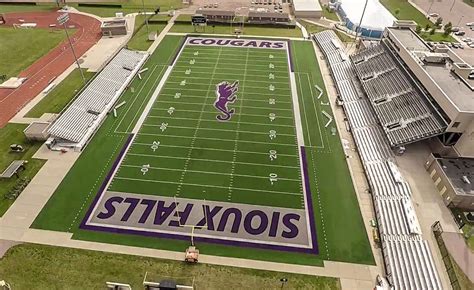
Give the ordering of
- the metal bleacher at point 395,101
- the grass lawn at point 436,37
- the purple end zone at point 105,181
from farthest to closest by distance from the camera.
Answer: the grass lawn at point 436,37
the metal bleacher at point 395,101
the purple end zone at point 105,181

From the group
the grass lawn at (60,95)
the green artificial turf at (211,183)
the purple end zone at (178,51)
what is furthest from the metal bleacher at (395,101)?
the grass lawn at (60,95)

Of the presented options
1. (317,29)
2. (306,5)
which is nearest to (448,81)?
(317,29)

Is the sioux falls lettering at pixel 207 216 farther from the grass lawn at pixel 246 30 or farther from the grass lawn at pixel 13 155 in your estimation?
the grass lawn at pixel 246 30

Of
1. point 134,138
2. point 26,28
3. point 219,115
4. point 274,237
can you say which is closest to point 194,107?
point 219,115

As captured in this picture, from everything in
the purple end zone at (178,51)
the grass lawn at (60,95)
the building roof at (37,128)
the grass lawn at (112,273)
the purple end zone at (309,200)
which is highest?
the purple end zone at (178,51)

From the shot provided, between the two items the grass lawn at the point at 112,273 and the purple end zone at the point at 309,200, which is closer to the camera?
the grass lawn at the point at 112,273

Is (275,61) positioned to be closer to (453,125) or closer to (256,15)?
(256,15)

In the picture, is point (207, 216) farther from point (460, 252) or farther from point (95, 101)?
point (95, 101)
